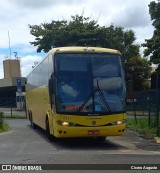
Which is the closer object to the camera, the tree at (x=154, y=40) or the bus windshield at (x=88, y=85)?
the bus windshield at (x=88, y=85)

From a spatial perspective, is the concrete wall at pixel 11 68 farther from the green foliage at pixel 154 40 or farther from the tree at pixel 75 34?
the green foliage at pixel 154 40

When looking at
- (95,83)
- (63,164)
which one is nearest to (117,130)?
(95,83)

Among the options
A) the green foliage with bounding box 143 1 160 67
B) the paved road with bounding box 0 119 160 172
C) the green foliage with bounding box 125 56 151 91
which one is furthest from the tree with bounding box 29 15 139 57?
the paved road with bounding box 0 119 160 172

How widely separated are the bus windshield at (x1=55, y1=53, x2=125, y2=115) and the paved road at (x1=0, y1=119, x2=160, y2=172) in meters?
1.37

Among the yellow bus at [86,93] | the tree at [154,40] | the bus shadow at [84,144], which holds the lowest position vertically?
the bus shadow at [84,144]

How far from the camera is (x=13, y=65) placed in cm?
7144

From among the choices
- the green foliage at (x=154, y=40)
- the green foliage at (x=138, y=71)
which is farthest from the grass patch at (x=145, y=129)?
the green foliage at (x=138, y=71)

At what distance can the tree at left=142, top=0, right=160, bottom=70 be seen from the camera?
3622 cm

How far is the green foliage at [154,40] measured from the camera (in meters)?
36.2

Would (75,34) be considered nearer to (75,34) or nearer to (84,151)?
(75,34)

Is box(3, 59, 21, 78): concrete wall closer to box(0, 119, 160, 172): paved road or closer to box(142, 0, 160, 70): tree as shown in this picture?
box(142, 0, 160, 70): tree

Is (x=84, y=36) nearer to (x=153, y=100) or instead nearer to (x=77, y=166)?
(x=153, y=100)

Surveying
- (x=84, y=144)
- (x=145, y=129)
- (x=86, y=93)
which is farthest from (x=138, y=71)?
(x=86, y=93)

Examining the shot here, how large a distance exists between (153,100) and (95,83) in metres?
6.63
